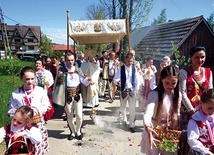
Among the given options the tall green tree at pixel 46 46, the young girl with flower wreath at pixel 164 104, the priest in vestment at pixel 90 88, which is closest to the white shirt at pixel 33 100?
the young girl with flower wreath at pixel 164 104

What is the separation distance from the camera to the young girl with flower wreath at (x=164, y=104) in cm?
248

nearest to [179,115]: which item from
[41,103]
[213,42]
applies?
[41,103]

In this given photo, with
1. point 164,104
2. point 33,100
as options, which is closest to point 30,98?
point 33,100

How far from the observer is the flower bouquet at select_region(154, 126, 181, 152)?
87.9 inches

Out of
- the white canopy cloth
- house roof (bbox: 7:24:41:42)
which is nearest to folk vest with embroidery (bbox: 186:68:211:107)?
the white canopy cloth

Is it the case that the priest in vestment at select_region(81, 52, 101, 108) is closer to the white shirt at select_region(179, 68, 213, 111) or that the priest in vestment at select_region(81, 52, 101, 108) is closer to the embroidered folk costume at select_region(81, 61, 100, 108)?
the embroidered folk costume at select_region(81, 61, 100, 108)

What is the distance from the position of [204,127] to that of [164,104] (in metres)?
0.50

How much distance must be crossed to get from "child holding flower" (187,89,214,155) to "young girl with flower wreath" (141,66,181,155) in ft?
1.10

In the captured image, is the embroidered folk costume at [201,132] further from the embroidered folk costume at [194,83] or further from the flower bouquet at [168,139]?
the embroidered folk costume at [194,83]

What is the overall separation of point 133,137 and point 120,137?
298 millimetres

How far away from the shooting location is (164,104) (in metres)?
2.58

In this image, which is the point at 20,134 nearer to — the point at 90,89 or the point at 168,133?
the point at 168,133

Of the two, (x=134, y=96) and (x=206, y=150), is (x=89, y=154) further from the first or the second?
(x=206, y=150)

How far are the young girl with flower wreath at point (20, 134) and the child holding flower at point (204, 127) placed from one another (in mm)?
1628
